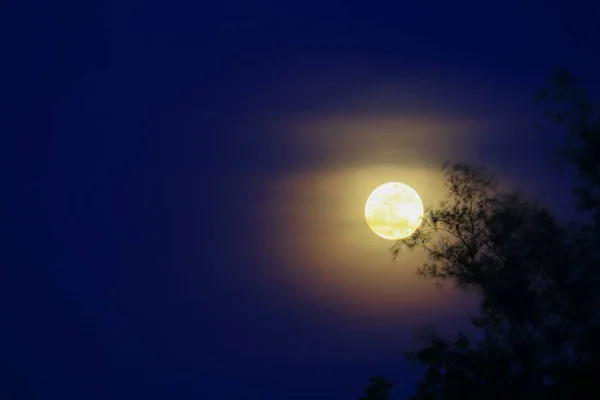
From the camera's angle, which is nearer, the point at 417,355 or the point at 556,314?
the point at 556,314

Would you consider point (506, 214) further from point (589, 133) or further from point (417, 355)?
point (417, 355)

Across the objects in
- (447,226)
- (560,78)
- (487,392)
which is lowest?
(487,392)

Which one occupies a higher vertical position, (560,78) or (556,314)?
(560,78)

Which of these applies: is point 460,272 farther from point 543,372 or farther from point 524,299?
point 543,372

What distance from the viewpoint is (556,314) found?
33.3m

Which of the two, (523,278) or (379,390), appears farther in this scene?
(379,390)

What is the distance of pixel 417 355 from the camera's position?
36062 mm

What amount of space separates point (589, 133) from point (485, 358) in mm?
8571

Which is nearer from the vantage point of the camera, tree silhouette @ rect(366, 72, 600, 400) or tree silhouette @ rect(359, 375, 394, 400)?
tree silhouette @ rect(366, 72, 600, 400)

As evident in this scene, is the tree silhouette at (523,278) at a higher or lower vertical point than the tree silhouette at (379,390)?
lower

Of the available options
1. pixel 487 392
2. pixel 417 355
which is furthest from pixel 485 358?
pixel 417 355

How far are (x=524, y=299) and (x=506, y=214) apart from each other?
3068 millimetres

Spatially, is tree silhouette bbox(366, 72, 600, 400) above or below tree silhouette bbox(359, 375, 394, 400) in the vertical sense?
below

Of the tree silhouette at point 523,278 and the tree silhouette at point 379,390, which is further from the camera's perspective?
the tree silhouette at point 379,390
